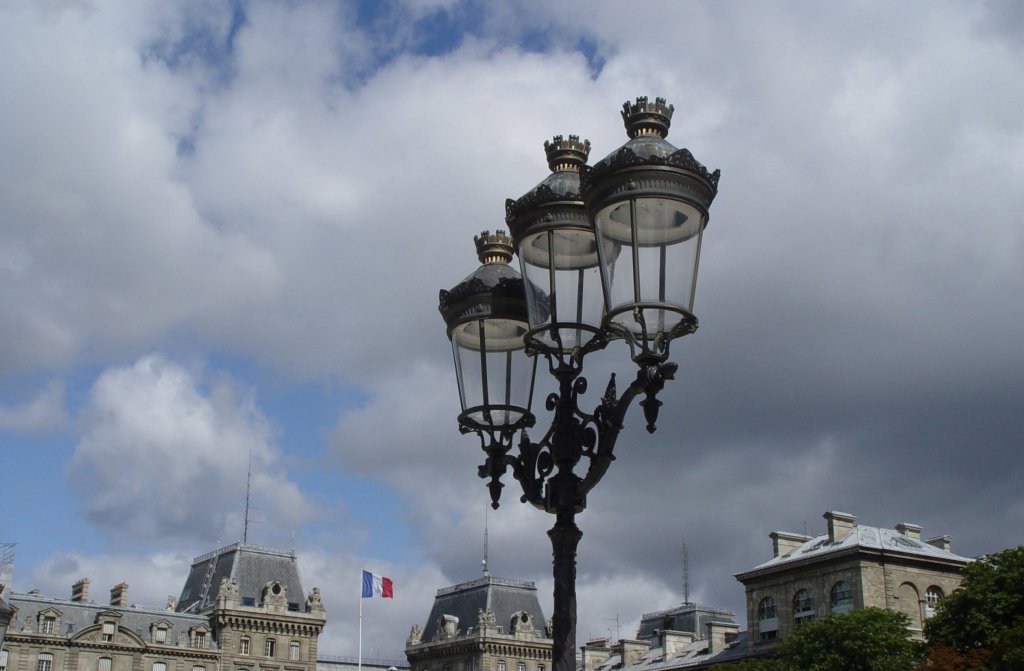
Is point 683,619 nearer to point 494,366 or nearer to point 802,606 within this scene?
point 802,606

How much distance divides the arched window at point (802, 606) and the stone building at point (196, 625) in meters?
39.7

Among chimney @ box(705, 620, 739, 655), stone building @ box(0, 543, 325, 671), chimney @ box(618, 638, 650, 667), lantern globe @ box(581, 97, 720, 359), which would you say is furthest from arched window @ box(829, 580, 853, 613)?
lantern globe @ box(581, 97, 720, 359)

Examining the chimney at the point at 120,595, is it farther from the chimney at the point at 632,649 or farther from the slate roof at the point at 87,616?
the chimney at the point at 632,649

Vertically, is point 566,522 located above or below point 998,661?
below

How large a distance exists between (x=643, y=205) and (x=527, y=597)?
9936 cm

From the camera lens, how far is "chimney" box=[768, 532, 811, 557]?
76000 mm

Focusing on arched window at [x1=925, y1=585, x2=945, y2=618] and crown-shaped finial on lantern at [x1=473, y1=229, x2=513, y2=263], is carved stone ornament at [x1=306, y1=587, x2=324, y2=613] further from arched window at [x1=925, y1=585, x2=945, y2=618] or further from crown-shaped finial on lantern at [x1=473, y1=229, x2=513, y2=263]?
crown-shaped finial on lantern at [x1=473, y1=229, x2=513, y2=263]

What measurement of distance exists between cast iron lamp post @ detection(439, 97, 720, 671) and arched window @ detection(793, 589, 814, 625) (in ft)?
202

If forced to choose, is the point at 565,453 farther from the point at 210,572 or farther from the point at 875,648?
the point at 210,572

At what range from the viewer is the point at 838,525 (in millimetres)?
71938

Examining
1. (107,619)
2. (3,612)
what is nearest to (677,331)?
(3,612)

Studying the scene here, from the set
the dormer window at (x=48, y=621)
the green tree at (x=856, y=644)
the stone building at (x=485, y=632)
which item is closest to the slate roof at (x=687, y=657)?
the stone building at (x=485, y=632)

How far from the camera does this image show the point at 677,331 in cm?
→ 1035

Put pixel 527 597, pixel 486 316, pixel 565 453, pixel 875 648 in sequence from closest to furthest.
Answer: pixel 565 453 < pixel 486 316 < pixel 875 648 < pixel 527 597
